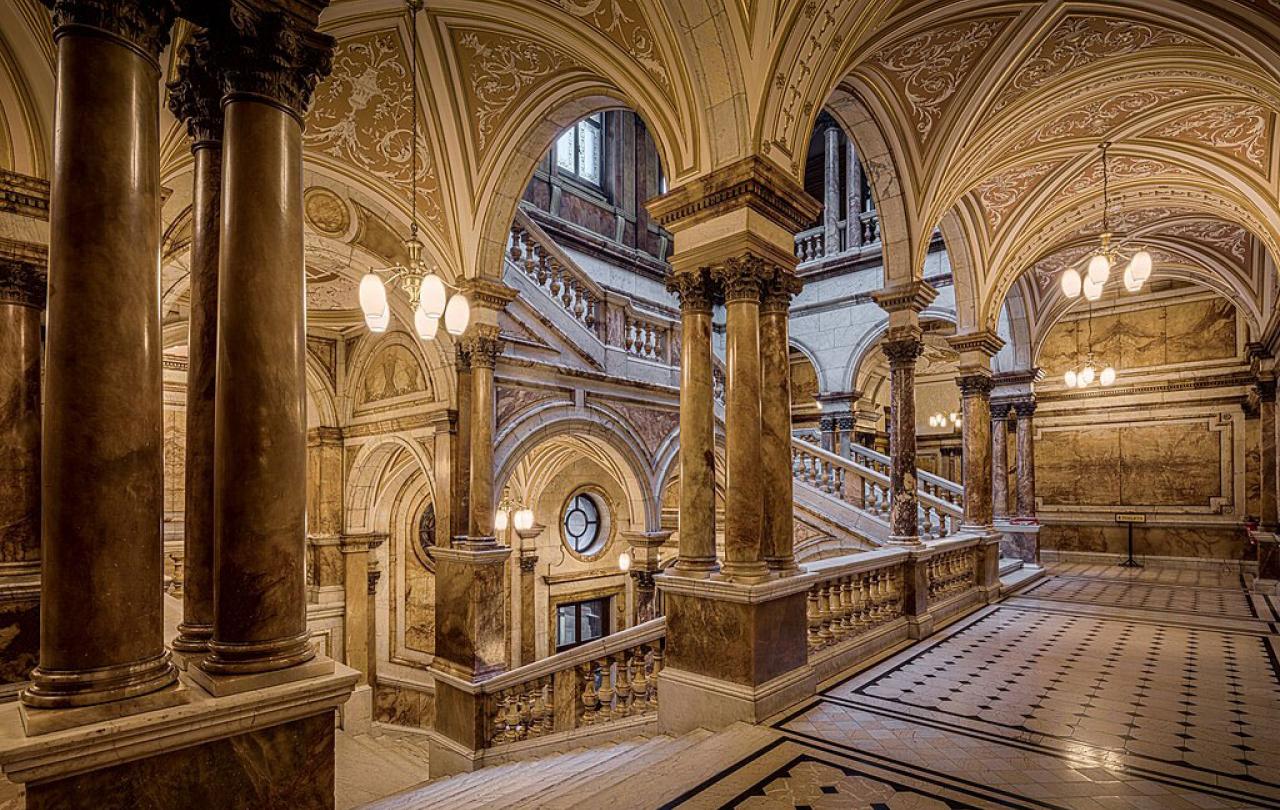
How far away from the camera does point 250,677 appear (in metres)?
2.38

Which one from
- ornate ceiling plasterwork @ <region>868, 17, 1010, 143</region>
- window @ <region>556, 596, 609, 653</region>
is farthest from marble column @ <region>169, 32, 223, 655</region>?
window @ <region>556, 596, 609, 653</region>

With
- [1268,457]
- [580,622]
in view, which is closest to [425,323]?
[580,622]

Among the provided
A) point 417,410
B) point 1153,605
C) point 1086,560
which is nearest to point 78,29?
point 417,410

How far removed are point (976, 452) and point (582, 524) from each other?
23.6ft

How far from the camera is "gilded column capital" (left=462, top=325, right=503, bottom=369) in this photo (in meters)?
7.73

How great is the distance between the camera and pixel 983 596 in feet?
28.0

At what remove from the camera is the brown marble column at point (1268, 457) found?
1087 centimetres

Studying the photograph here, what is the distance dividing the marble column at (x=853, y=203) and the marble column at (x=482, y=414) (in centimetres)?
908

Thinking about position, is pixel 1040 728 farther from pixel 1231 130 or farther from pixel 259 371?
pixel 1231 130

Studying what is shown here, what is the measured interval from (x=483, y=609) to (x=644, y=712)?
8.49 feet

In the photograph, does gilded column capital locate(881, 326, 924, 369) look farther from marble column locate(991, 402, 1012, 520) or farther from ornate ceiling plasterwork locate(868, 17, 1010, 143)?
marble column locate(991, 402, 1012, 520)

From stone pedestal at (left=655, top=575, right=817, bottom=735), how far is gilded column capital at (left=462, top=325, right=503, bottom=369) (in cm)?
406

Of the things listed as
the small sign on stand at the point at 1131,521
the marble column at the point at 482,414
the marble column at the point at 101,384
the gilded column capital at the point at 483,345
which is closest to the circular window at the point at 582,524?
the marble column at the point at 482,414

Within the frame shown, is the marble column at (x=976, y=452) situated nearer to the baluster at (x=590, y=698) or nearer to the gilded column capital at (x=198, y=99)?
the baluster at (x=590, y=698)
